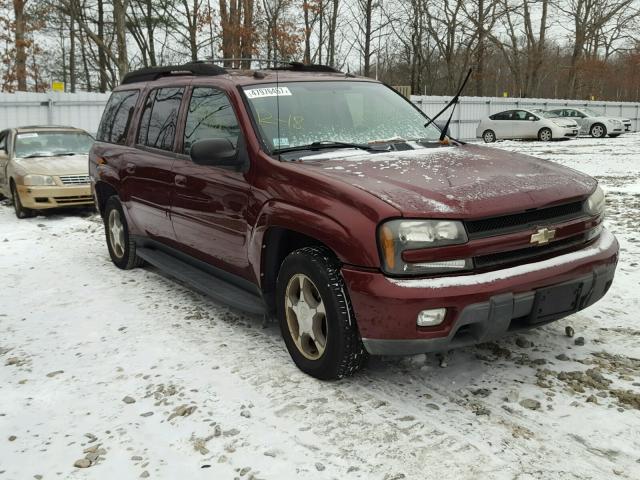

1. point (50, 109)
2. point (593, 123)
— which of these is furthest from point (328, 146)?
point (593, 123)

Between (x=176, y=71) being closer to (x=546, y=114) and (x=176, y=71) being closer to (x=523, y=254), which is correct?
(x=523, y=254)

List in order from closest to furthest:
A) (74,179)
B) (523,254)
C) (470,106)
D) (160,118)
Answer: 1. (523,254)
2. (160,118)
3. (74,179)
4. (470,106)

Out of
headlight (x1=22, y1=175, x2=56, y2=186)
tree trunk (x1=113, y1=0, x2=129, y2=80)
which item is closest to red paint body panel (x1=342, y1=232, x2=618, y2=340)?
headlight (x1=22, y1=175, x2=56, y2=186)

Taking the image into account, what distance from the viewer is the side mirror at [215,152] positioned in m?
3.91

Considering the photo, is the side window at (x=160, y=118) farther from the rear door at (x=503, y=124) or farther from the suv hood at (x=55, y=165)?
the rear door at (x=503, y=124)

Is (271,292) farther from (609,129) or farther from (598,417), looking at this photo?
(609,129)

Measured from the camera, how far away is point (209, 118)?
4.58m

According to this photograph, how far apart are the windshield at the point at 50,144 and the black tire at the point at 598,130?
24025 mm

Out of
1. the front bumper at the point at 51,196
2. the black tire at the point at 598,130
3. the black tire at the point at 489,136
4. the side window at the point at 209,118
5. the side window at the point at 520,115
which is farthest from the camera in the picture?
the black tire at the point at 598,130

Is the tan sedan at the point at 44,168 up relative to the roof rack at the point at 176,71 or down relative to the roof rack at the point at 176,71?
down

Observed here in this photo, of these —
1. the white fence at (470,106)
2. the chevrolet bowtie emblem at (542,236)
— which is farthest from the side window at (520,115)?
the chevrolet bowtie emblem at (542,236)

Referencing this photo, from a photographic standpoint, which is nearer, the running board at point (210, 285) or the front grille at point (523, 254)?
the front grille at point (523, 254)

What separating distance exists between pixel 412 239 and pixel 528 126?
82.6 feet

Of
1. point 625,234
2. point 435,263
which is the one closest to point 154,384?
point 435,263
